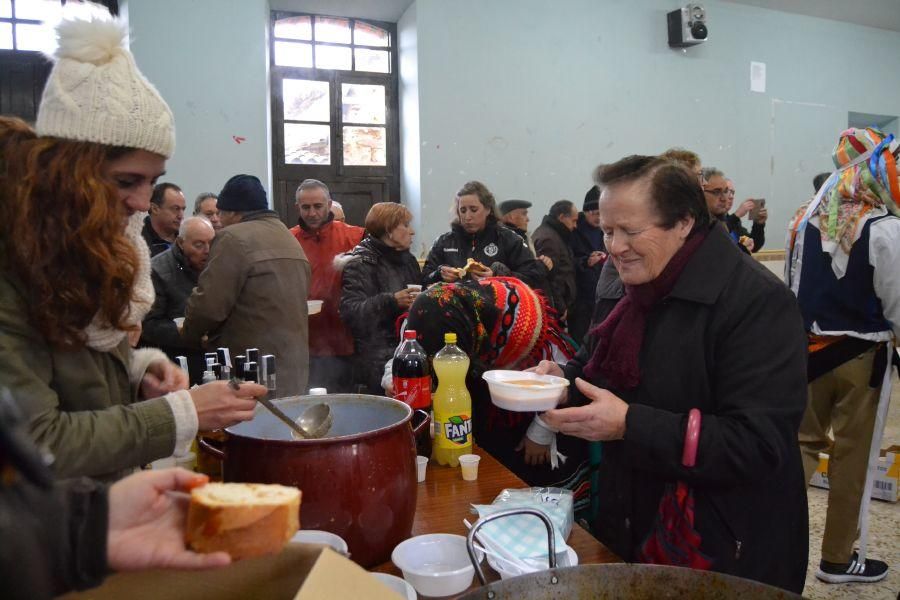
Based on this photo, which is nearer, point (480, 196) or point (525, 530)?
point (525, 530)

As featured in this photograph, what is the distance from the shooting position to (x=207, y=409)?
115 centimetres

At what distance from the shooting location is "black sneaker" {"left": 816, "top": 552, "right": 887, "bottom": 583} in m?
2.87

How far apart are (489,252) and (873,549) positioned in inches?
99.9

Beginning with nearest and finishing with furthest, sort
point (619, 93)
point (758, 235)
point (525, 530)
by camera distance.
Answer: point (525, 530) → point (758, 235) → point (619, 93)

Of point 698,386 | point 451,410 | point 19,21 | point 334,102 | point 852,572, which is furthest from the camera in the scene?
point 334,102

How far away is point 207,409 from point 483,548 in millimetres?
554

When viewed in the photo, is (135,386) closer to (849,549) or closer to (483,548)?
(483,548)

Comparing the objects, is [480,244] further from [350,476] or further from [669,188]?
[350,476]

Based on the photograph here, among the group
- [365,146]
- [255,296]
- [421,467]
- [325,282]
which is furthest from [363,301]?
[365,146]

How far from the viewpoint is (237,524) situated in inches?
27.6

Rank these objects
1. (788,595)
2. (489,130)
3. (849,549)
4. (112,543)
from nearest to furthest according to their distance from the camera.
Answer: (112,543)
(788,595)
(849,549)
(489,130)

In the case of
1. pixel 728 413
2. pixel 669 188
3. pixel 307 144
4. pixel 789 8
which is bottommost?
pixel 728 413

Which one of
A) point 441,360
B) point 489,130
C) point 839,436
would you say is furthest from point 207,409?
point 489,130

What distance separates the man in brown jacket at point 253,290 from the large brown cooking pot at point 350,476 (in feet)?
6.23
